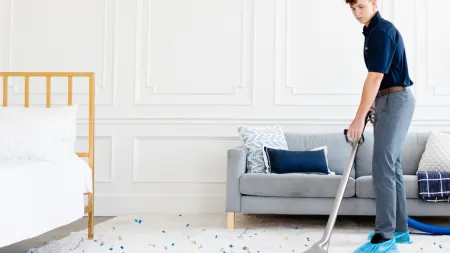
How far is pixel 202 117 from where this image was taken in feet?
14.2

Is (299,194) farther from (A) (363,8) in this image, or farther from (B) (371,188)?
(A) (363,8)

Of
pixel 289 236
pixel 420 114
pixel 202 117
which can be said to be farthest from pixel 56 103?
pixel 420 114

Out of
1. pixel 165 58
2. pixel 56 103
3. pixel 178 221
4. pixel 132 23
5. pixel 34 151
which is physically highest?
pixel 132 23

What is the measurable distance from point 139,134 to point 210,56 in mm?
901

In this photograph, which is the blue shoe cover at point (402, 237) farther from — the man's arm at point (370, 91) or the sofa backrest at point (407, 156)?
the sofa backrest at point (407, 156)

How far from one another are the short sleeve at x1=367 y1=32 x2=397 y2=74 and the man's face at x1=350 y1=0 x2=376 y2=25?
0.38 ft

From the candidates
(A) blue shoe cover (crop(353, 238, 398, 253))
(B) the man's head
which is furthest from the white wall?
(A) blue shoe cover (crop(353, 238, 398, 253))

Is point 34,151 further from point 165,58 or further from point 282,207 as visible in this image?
point 165,58

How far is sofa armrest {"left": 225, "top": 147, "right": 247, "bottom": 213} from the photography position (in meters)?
3.46

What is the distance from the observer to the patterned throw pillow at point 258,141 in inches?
149

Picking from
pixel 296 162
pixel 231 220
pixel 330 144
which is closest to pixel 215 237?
pixel 231 220

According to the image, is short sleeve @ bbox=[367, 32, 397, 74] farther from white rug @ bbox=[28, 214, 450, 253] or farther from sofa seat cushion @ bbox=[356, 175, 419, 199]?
sofa seat cushion @ bbox=[356, 175, 419, 199]

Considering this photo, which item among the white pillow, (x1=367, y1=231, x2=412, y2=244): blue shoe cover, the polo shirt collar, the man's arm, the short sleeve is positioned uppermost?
the polo shirt collar

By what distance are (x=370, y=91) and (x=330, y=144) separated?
1.52m
